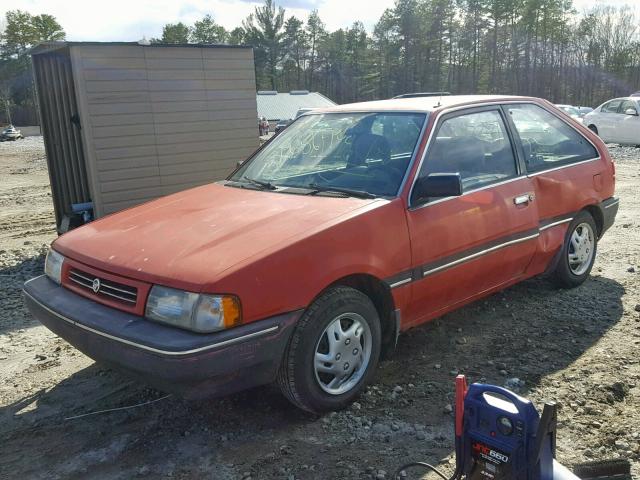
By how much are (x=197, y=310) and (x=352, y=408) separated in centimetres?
117

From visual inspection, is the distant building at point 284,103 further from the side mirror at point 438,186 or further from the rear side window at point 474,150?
the side mirror at point 438,186

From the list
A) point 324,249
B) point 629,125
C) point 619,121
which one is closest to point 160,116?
point 324,249

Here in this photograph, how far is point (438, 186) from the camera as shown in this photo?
338cm

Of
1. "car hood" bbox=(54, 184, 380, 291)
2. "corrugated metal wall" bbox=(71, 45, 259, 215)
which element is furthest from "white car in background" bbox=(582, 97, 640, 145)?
"car hood" bbox=(54, 184, 380, 291)

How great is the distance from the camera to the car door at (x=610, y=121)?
59.6ft

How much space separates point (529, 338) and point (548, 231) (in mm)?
879

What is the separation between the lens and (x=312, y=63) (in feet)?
254

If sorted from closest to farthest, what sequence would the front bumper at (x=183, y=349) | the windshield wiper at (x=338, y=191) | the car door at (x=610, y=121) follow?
the front bumper at (x=183, y=349), the windshield wiper at (x=338, y=191), the car door at (x=610, y=121)

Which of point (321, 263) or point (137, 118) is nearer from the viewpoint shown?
point (321, 263)

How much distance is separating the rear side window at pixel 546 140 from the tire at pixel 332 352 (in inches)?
79.0

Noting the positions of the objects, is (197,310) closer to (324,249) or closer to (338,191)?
(324,249)

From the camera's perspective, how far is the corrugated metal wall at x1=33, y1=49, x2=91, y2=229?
23.5 feet

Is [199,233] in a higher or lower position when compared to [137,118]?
lower

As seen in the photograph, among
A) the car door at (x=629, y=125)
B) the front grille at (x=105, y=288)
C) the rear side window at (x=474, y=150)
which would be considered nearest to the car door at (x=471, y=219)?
the rear side window at (x=474, y=150)
